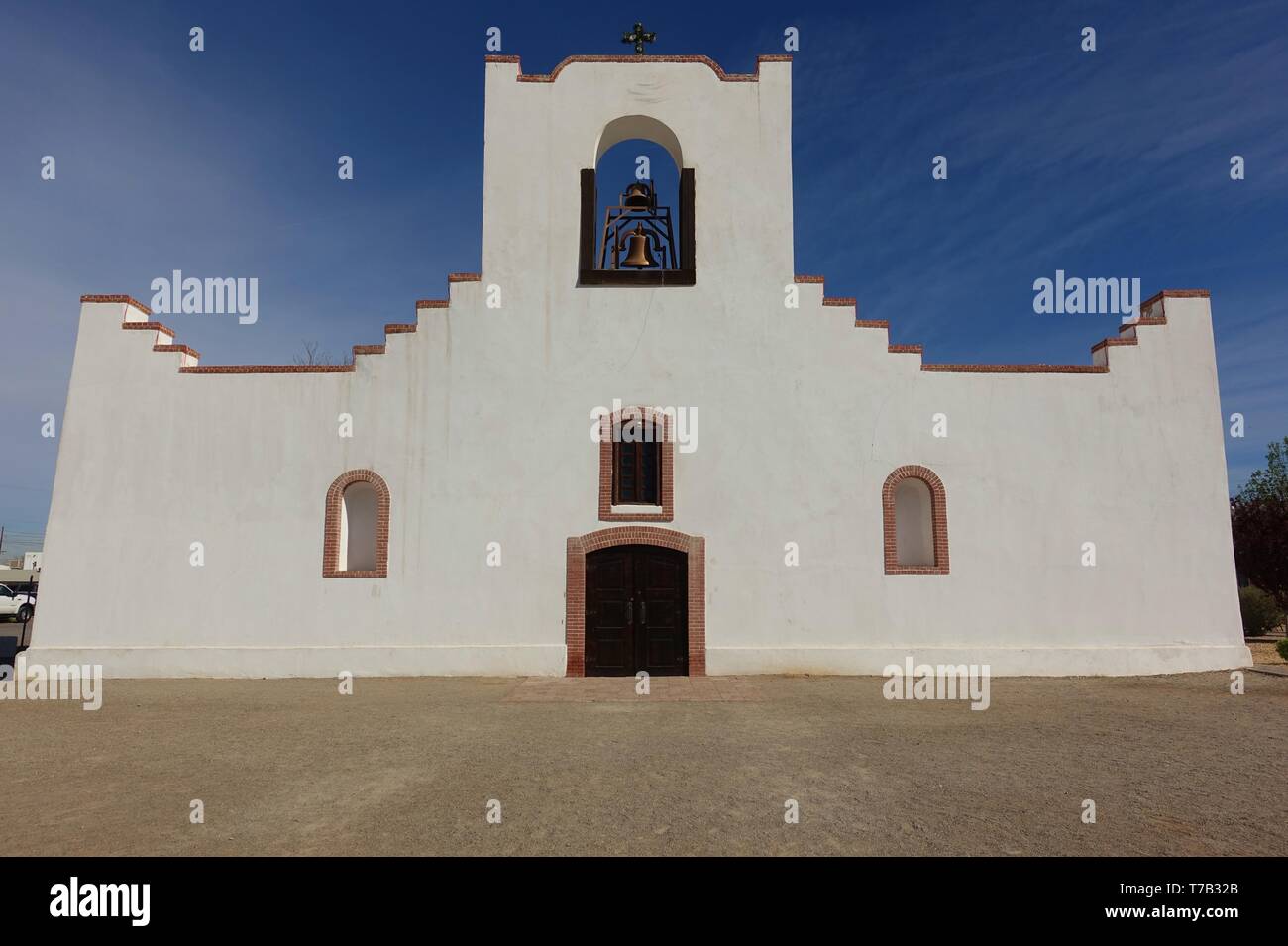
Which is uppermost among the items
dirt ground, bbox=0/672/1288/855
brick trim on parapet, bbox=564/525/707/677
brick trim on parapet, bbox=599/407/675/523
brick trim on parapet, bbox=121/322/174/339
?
brick trim on parapet, bbox=121/322/174/339

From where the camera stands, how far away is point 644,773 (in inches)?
270

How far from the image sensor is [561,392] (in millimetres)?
13672

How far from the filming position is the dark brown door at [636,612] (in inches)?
517

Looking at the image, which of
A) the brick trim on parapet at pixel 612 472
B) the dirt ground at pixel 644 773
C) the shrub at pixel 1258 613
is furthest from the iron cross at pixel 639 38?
the shrub at pixel 1258 613

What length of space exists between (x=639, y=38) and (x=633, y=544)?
10546 millimetres

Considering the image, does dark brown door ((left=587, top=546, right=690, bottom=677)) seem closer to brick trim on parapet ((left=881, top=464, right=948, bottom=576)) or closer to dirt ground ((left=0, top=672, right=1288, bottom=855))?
dirt ground ((left=0, top=672, right=1288, bottom=855))

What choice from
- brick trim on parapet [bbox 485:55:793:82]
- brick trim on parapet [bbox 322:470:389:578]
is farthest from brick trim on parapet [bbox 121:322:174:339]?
brick trim on parapet [bbox 485:55:793:82]

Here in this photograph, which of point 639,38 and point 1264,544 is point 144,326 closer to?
point 639,38

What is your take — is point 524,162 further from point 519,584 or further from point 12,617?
point 12,617

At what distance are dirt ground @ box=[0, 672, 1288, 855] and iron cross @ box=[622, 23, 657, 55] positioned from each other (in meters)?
12.9

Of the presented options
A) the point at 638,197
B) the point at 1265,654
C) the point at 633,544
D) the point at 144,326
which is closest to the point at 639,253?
the point at 638,197

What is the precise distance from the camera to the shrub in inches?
904

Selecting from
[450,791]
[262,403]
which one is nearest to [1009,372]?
[450,791]

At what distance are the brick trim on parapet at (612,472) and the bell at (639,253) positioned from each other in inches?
123
